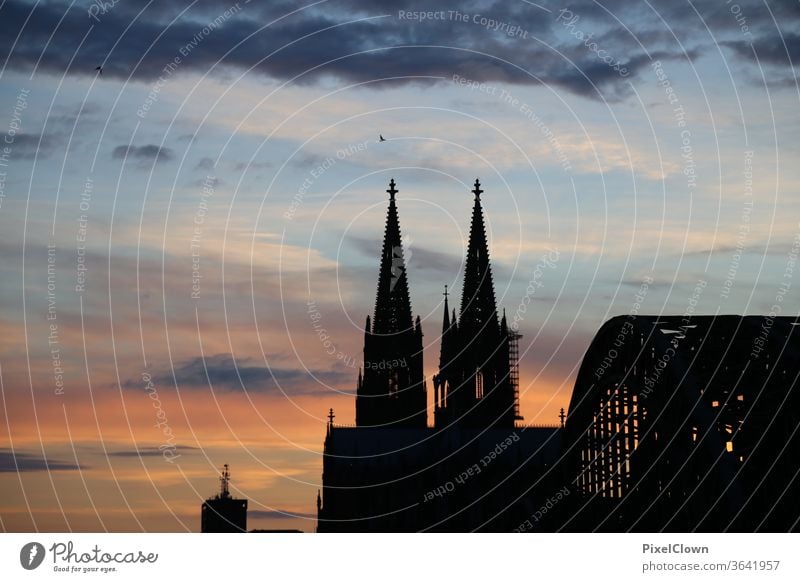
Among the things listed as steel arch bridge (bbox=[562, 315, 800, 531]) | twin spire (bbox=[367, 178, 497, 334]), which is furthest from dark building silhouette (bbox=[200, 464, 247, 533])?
steel arch bridge (bbox=[562, 315, 800, 531])

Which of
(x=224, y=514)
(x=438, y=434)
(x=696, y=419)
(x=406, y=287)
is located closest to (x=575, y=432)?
(x=696, y=419)

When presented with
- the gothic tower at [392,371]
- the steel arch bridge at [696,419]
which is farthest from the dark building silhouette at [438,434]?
the steel arch bridge at [696,419]

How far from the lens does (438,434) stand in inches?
3836

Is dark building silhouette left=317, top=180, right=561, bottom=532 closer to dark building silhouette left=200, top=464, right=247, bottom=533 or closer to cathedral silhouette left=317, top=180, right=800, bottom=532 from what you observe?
cathedral silhouette left=317, top=180, right=800, bottom=532

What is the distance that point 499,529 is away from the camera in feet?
298

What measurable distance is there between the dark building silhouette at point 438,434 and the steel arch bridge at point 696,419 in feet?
114

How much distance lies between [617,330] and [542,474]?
4371cm

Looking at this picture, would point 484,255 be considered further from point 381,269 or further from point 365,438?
point 365,438

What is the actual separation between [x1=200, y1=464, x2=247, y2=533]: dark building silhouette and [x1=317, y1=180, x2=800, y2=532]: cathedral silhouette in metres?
41.4

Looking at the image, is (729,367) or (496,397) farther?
(496,397)

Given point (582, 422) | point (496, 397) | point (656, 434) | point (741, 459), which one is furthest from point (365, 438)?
point (741, 459)

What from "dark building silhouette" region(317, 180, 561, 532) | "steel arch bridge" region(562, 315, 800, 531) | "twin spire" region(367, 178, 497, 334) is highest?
"twin spire" region(367, 178, 497, 334)

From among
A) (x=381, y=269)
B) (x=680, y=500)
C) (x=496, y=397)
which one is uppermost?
(x=381, y=269)

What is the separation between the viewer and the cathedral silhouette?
4128cm
